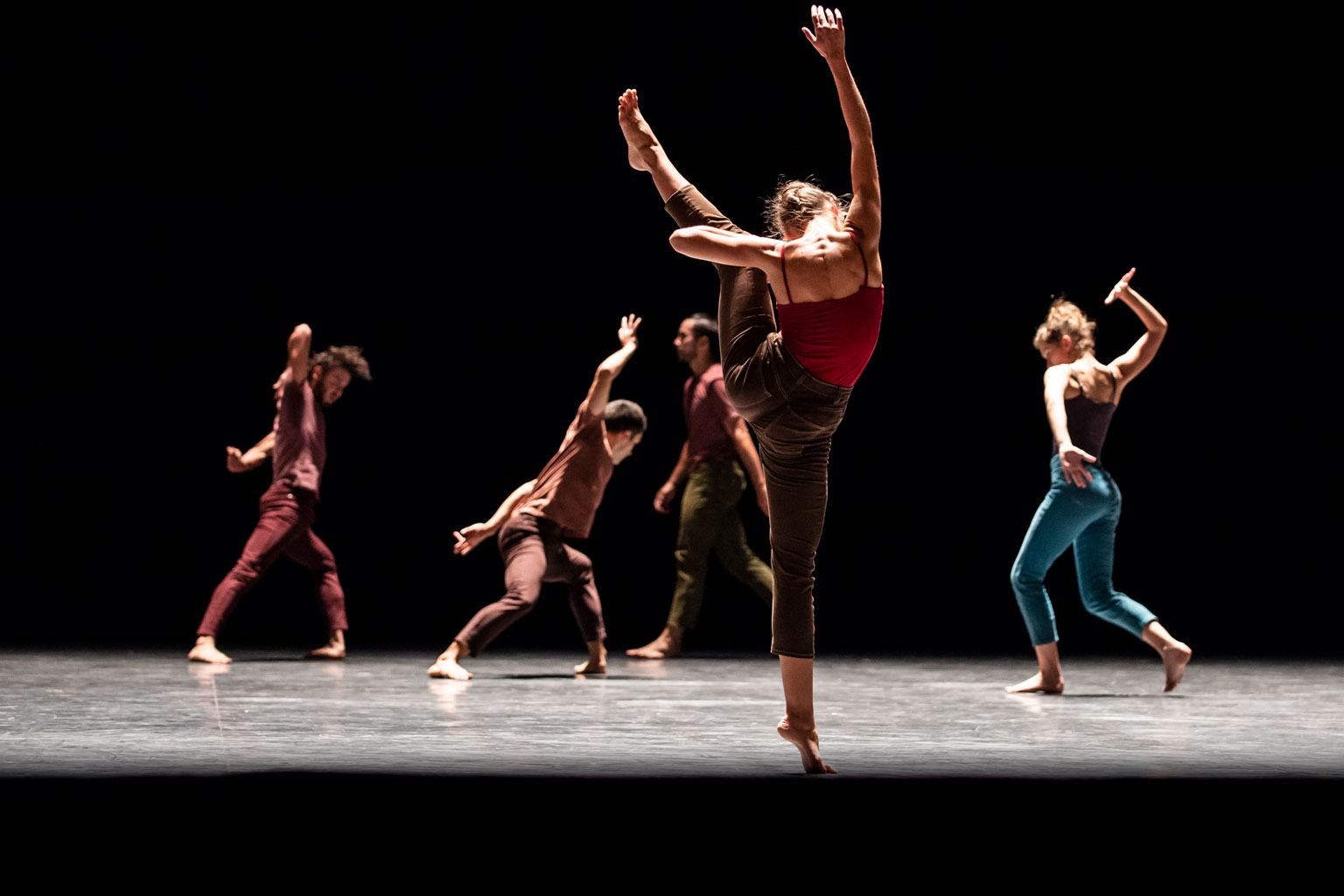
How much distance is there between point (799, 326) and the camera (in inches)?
125

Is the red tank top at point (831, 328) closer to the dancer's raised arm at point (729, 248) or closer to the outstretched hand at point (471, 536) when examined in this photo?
the dancer's raised arm at point (729, 248)

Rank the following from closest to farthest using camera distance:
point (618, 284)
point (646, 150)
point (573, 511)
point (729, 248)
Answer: point (729, 248)
point (646, 150)
point (573, 511)
point (618, 284)

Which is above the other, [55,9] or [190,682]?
[55,9]

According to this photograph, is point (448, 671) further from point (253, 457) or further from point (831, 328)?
point (831, 328)

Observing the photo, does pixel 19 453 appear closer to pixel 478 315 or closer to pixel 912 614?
pixel 478 315

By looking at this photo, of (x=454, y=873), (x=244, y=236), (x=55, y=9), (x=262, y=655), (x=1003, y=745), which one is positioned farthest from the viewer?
(x=244, y=236)

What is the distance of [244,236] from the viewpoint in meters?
9.18

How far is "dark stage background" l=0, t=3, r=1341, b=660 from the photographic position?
8.47 m

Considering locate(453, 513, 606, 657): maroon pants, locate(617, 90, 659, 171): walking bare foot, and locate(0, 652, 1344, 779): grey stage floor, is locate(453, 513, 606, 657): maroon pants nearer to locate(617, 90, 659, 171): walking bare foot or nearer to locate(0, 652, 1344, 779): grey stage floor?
locate(0, 652, 1344, 779): grey stage floor

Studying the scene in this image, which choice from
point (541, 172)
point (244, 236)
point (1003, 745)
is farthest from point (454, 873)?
point (244, 236)

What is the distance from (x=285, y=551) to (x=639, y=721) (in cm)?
318

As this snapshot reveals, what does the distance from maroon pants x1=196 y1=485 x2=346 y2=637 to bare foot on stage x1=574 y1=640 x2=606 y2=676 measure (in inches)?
51.1

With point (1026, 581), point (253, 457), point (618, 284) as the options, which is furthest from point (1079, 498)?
point (618, 284)

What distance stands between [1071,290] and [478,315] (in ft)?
11.6
